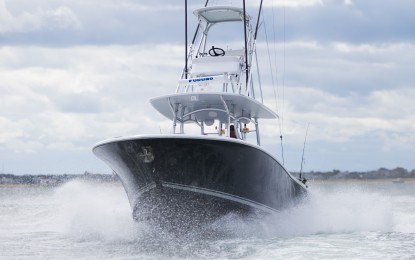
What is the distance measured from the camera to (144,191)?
1260 centimetres

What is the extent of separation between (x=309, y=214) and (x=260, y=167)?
3471 mm

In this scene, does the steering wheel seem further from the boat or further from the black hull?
the black hull

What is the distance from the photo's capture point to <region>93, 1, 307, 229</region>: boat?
11781mm

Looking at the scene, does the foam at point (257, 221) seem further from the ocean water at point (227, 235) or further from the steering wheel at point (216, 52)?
the steering wheel at point (216, 52)

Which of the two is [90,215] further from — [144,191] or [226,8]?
[226,8]

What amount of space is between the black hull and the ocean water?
0.40m

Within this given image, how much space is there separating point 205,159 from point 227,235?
1751 millimetres

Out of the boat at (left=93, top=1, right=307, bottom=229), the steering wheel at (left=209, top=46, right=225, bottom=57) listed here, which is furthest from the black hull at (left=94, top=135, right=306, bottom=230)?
the steering wheel at (left=209, top=46, right=225, bottom=57)

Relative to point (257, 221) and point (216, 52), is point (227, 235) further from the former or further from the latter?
point (216, 52)

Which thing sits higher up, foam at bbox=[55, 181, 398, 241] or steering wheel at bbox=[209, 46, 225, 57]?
steering wheel at bbox=[209, 46, 225, 57]

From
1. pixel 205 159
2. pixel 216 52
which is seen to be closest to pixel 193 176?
pixel 205 159

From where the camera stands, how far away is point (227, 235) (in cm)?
1252

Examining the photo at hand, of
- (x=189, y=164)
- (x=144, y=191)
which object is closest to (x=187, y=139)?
(x=189, y=164)

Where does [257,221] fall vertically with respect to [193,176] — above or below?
below
